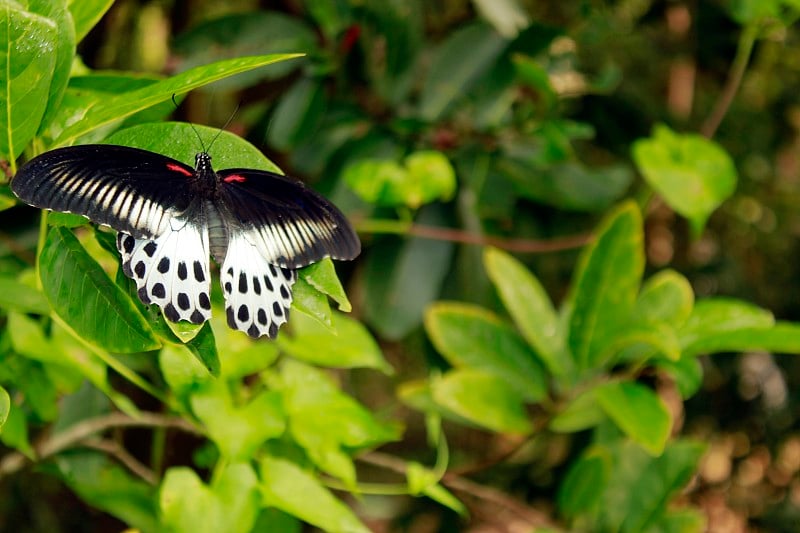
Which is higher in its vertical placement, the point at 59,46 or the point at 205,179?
the point at 59,46

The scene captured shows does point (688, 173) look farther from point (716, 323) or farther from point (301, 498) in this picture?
point (301, 498)

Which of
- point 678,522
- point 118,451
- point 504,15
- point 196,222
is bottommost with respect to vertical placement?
point 678,522

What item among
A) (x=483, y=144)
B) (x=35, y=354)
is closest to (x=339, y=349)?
(x=35, y=354)

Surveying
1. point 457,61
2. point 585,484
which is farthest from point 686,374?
point 457,61

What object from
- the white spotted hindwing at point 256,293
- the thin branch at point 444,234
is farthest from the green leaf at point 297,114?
the white spotted hindwing at point 256,293

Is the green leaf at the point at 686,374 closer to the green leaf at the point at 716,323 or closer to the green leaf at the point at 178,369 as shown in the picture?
the green leaf at the point at 716,323

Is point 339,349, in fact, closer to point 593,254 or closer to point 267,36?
point 593,254

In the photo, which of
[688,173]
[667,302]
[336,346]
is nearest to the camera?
[336,346]
